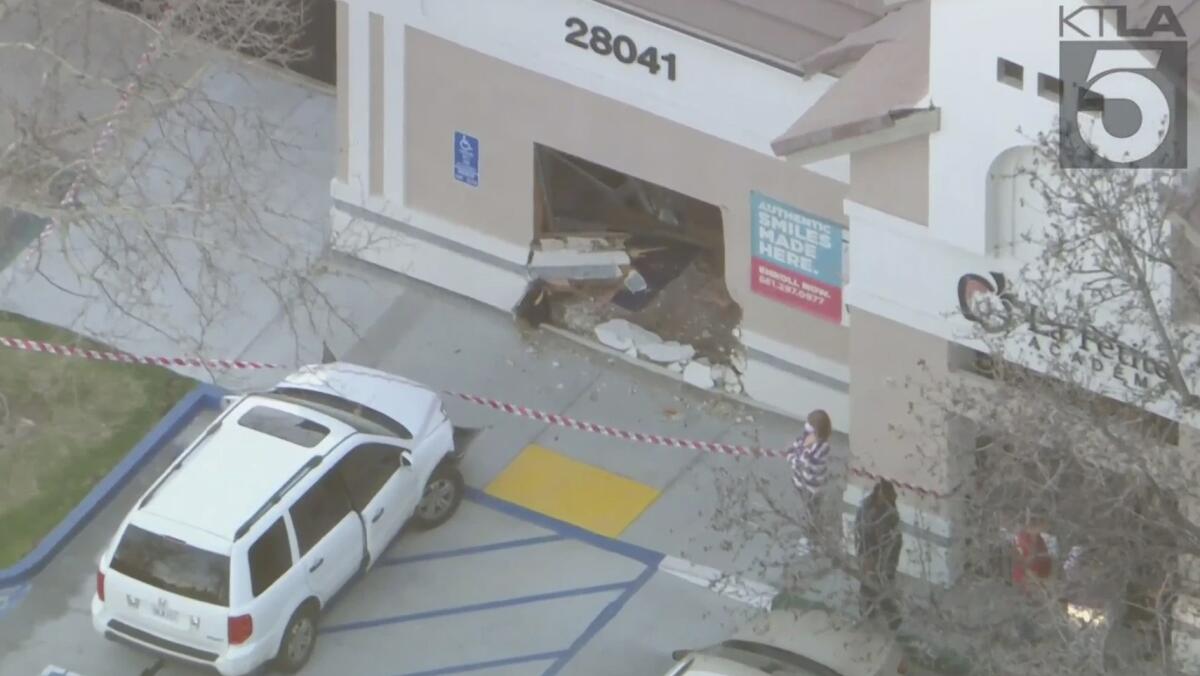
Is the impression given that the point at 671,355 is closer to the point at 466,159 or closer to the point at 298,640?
the point at 466,159

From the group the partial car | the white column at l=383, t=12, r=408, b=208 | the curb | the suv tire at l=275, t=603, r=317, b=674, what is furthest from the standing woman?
the curb

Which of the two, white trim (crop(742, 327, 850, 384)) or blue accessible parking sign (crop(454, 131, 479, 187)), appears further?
blue accessible parking sign (crop(454, 131, 479, 187))

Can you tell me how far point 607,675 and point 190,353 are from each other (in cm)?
579

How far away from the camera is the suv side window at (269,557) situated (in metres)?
18.4

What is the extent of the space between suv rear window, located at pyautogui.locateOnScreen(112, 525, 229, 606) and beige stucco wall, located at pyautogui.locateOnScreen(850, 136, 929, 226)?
19.0 ft

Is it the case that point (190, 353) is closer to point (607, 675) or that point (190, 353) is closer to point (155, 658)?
point (155, 658)

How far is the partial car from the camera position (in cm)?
1723

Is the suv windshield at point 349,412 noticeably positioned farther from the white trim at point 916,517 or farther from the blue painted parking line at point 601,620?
the white trim at point 916,517

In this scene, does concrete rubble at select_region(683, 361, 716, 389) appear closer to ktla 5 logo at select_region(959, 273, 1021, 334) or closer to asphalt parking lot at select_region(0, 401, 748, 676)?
asphalt parking lot at select_region(0, 401, 748, 676)

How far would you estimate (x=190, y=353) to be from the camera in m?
22.5

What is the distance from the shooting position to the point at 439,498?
20609 millimetres

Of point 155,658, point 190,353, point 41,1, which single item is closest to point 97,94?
point 41,1

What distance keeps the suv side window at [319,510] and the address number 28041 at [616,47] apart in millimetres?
4755

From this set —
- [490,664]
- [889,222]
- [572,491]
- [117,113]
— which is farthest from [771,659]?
[117,113]
